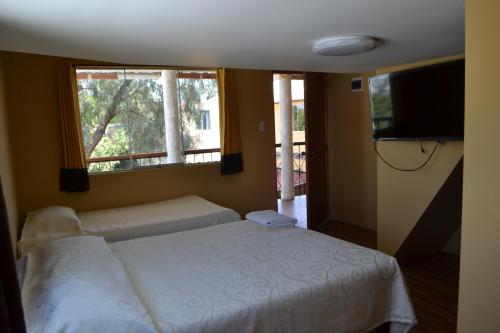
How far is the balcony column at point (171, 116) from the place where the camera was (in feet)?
13.5

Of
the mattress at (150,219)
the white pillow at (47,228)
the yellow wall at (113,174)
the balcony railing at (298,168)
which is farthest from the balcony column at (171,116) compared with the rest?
the balcony railing at (298,168)

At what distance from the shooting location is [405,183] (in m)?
3.26

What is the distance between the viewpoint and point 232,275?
6.30 ft

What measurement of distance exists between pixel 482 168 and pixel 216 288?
1255 mm

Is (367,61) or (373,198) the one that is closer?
(367,61)

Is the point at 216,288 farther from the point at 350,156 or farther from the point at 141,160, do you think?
the point at 350,156

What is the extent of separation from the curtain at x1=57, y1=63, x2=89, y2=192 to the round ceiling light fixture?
2527 millimetres

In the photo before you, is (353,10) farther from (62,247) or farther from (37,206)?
(37,206)

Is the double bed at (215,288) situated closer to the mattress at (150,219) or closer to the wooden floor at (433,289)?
the mattress at (150,219)

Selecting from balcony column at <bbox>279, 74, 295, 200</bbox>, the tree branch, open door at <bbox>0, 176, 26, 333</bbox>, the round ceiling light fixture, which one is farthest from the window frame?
open door at <bbox>0, 176, 26, 333</bbox>

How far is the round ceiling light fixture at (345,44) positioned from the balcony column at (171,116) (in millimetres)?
2354

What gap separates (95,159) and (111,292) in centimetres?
260

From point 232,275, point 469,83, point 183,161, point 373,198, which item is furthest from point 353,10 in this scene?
point 373,198

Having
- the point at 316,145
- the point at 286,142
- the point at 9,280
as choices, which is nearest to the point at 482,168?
the point at 9,280
